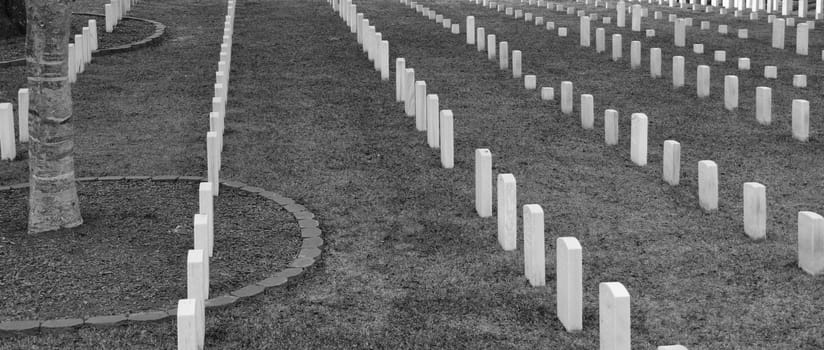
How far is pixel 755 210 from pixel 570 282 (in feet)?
7.87

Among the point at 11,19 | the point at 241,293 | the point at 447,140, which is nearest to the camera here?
the point at 241,293

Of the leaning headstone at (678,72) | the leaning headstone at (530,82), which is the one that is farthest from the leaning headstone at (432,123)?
the leaning headstone at (678,72)

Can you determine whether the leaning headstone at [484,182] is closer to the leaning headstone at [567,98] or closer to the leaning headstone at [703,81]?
the leaning headstone at [567,98]

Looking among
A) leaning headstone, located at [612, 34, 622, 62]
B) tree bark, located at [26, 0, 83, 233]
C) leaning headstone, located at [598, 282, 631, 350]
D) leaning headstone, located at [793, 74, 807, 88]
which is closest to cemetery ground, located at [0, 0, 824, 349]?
leaning headstone, located at [793, 74, 807, 88]

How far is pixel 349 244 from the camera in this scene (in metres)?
8.30

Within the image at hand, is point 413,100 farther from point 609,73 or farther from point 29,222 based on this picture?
point 29,222

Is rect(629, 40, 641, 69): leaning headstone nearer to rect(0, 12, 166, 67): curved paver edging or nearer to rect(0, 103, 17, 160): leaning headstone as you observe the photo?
rect(0, 12, 166, 67): curved paver edging

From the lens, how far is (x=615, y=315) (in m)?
5.59

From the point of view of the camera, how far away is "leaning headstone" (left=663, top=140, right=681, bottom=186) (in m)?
9.91

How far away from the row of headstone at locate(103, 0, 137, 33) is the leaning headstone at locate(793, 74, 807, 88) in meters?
11.6

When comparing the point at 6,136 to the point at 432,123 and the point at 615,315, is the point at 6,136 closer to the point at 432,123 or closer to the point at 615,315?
the point at 432,123

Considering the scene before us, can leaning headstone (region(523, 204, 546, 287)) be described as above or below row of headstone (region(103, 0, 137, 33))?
below

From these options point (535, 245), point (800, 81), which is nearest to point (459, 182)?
point (535, 245)

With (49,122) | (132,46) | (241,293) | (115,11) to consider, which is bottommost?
(241,293)
